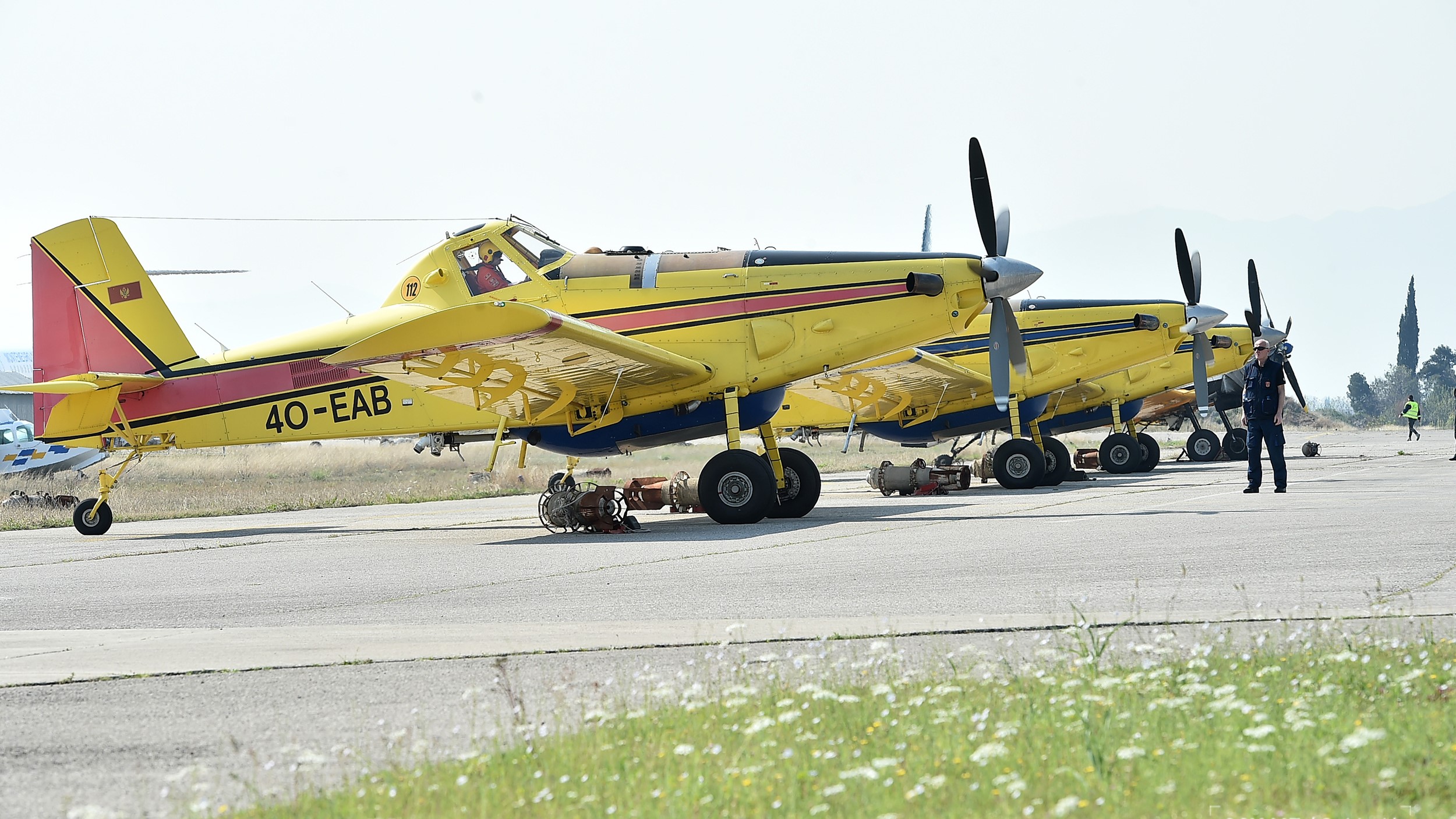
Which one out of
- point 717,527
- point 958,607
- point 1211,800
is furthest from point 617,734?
point 717,527

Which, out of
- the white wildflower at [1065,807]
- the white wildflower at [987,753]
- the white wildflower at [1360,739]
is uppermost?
the white wildflower at [1360,739]

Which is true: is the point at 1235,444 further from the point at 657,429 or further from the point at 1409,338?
the point at 1409,338

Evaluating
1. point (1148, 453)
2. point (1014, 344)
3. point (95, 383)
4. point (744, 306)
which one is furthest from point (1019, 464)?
point (95, 383)

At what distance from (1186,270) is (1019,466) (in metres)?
6.18

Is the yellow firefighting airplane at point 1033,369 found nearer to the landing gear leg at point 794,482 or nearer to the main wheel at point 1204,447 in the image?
the landing gear leg at point 794,482

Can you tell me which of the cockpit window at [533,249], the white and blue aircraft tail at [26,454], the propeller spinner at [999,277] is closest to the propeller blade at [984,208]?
the propeller spinner at [999,277]

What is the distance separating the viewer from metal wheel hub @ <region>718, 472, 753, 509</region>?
1498cm

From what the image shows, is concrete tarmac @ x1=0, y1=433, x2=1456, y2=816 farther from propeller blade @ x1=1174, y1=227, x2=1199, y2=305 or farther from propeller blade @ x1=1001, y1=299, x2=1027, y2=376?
propeller blade @ x1=1174, y1=227, x2=1199, y2=305

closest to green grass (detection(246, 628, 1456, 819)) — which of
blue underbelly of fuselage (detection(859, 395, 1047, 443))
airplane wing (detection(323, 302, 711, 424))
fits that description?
airplane wing (detection(323, 302, 711, 424))

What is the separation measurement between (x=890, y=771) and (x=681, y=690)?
150cm

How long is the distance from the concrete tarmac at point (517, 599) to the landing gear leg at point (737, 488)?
0.90 feet

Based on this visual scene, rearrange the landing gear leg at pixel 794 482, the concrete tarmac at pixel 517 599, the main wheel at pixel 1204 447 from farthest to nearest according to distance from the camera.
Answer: the main wheel at pixel 1204 447 → the landing gear leg at pixel 794 482 → the concrete tarmac at pixel 517 599

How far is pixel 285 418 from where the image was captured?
17219 millimetres

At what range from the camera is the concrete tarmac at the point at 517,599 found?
480cm
